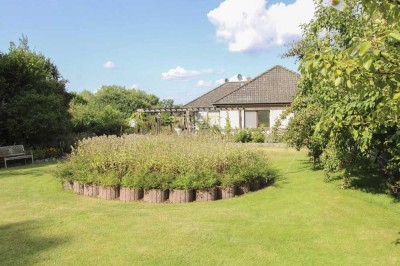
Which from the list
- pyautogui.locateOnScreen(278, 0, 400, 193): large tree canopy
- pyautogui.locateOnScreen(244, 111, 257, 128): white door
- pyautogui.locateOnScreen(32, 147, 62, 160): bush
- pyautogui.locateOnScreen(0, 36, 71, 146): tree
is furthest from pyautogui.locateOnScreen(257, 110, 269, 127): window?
pyautogui.locateOnScreen(278, 0, 400, 193): large tree canopy

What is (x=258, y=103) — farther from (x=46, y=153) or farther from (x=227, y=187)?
(x=227, y=187)

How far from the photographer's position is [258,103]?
A: 92.7 feet

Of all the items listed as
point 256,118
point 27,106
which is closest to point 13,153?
point 27,106

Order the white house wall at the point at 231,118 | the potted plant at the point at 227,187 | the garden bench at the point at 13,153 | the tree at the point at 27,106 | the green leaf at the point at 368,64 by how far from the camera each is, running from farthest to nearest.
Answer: the white house wall at the point at 231,118
the tree at the point at 27,106
the garden bench at the point at 13,153
the potted plant at the point at 227,187
the green leaf at the point at 368,64

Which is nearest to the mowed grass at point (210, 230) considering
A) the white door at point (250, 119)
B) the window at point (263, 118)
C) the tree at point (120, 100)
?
the window at point (263, 118)

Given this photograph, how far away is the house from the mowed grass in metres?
19.1

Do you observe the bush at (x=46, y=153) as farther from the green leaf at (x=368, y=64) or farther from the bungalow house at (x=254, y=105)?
the green leaf at (x=368, y=64)

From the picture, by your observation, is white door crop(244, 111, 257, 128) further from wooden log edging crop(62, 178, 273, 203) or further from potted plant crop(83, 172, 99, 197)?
potted plant crop(83, 172, 99, 197)

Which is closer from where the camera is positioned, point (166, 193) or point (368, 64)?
point (368, 64)

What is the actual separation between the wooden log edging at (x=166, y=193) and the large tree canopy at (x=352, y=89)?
2.36 metres

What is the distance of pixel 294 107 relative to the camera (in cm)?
1120

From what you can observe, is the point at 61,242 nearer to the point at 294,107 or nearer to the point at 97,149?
the point at 97,149

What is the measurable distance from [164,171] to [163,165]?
16 cm

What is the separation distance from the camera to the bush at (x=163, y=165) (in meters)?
8.23
